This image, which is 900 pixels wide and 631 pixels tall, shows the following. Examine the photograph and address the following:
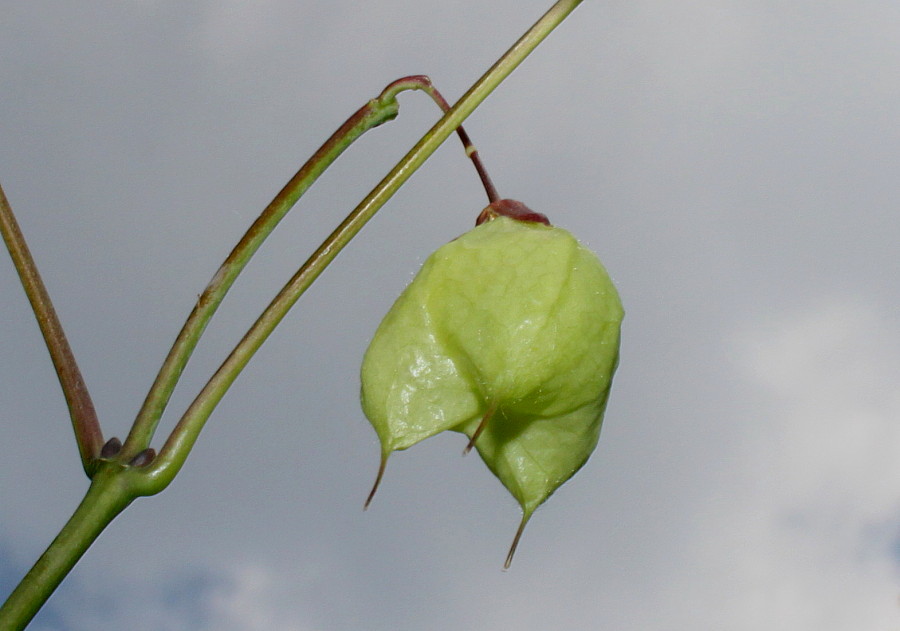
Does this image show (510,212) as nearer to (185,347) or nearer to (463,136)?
(463,136)

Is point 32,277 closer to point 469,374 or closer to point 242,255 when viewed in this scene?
point 242,255

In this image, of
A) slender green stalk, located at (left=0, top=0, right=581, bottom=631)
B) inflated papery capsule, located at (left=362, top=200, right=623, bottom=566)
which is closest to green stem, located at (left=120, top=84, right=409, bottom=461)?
slender green stalk, located at (left=0, top=0, right=581, bottom=631)

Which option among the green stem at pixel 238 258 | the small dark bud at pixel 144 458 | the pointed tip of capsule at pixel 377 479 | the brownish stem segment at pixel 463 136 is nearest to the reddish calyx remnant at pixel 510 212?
the brownish stem segment at pixel 463 136

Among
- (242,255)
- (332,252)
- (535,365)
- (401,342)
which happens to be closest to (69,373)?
(242,255)

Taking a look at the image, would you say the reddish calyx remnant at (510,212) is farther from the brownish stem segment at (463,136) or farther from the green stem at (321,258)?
the green stem at (321,258)

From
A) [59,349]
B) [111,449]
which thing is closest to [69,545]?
[111,449]
